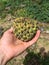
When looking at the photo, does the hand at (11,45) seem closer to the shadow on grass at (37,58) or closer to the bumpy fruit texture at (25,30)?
the bumpy fruit texture at (25,30)

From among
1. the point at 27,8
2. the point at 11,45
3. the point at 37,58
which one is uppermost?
the point at 11,45

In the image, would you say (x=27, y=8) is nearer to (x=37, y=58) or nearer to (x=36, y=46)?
(x=36, y=46)

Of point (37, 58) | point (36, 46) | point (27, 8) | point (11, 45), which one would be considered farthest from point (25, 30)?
point (27, 8)

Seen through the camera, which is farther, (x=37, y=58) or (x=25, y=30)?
(x=37, y=58)

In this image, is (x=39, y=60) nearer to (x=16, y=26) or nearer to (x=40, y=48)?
(x=40, y=48)

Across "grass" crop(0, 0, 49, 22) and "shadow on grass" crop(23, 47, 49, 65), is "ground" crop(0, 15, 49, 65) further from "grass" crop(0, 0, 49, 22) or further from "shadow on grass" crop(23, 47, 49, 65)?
"grass" crop(0, 0, 49, 22)

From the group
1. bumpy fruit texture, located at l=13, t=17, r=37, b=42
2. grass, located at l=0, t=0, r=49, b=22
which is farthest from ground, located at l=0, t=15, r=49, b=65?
bumpy fruit texture, located at l=13, t=17, r=37, b=42
